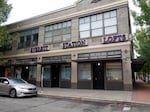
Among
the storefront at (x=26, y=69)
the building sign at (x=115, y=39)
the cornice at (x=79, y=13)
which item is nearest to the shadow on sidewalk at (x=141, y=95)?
the building sign at (x=115, y=39)

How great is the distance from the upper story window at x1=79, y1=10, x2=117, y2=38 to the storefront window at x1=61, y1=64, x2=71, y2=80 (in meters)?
3.93

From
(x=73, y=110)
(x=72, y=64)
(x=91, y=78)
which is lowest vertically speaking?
(x=73, y=110)

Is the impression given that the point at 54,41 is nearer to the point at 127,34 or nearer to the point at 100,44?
the point at 100,44

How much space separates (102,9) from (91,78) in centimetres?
735

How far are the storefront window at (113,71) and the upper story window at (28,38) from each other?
10.7 meters

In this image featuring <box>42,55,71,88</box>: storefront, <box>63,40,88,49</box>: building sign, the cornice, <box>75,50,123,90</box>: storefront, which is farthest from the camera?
<box>42,55,71,88</box>: storefront

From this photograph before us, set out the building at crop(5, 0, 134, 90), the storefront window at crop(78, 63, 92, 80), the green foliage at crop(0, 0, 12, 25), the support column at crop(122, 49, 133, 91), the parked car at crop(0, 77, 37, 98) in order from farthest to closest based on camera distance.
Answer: the green foliage at crop(0, 0, 12, 25) < the storefront window at crop(78, 63, 92, 80) < the building at crop(5, 0, 134, 90) < the support column at crop(122, 49, 133, 91) < the parked car at crop(0, 77, 37, 98)

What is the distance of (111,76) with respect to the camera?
1709cm

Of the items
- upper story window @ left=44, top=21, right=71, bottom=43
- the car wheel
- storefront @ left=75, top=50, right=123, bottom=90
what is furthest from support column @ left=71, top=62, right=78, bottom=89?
the car wheel

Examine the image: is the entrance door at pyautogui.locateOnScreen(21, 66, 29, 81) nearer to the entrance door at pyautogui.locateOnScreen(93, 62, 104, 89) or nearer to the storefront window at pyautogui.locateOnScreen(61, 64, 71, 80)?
the storefront window at pyautogui.locateOnScreen(61, 64, 71, 80)

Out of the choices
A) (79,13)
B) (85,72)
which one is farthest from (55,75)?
(79,13)

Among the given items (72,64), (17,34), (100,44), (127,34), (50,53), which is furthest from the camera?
(17,34)

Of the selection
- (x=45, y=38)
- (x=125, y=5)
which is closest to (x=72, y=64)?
(x=45, y=38)

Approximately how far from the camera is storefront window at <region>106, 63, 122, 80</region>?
54.5ft
